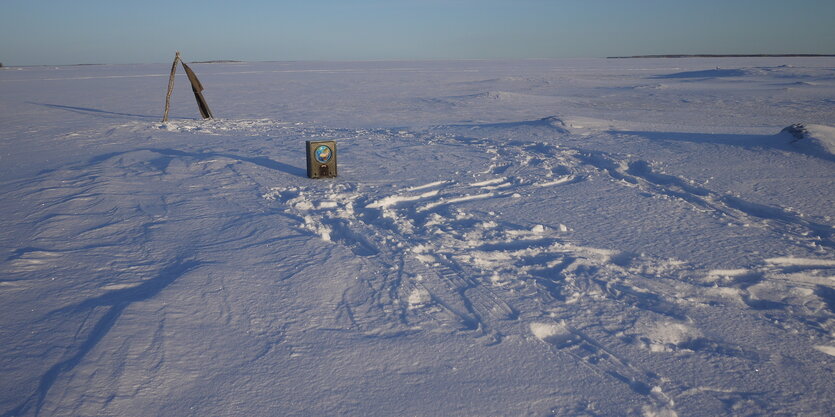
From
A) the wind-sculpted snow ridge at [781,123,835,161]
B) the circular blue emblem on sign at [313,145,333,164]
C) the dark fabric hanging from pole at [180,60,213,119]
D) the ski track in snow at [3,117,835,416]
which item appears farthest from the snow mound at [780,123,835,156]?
the dark fabric hanging from pole at [180,60,213,119]

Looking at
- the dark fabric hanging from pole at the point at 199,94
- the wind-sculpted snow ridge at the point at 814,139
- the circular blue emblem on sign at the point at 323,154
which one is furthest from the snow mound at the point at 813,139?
the dark fabric hanging from pole at the point at 199,94

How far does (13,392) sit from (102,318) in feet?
1.86

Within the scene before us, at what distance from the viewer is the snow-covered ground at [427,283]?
203cm

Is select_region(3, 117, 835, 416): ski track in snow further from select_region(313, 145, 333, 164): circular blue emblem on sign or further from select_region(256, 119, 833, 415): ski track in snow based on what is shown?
select_region(313, 145, 333, 164): circular blue emblem on sign

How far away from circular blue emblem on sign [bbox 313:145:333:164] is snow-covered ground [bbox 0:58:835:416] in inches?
10.8

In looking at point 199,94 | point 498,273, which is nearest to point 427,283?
point 498,273

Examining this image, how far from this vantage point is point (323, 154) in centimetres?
544

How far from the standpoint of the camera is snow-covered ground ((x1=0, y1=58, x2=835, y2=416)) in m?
2.03

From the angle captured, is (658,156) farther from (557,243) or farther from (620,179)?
(557,243)

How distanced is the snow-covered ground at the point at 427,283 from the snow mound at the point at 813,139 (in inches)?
1.1

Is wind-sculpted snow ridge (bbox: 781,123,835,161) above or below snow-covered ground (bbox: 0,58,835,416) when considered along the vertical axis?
above

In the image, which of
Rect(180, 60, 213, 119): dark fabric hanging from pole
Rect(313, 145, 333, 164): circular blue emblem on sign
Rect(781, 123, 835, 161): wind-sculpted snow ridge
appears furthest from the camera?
Rect(180, 60, 213, 119): dark fabric hanging from pole

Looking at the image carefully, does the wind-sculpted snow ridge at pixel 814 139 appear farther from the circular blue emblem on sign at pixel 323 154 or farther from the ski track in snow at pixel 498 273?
the circular blue emblem on sign at pixel 323 154

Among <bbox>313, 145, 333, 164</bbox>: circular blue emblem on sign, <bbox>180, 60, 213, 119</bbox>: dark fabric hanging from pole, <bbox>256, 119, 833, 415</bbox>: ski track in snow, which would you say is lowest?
<bbox>256, 119, 833, 415</bbox>: ski track in snow
